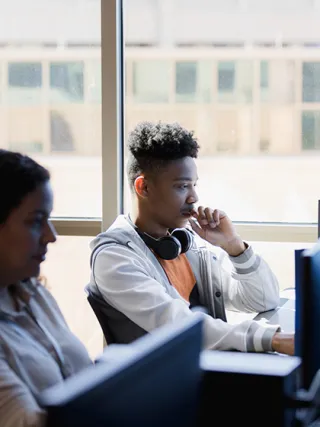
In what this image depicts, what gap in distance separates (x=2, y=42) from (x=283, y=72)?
1.31 meters

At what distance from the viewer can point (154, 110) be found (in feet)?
10.0

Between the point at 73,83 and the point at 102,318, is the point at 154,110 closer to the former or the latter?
the point at 73,83

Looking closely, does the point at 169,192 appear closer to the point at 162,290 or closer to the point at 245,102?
the point at 162,290

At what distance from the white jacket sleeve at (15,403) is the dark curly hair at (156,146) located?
1208 mm

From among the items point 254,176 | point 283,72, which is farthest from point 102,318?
point 283,72

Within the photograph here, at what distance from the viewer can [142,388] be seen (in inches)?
22.5

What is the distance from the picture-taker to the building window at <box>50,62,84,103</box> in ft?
10.1

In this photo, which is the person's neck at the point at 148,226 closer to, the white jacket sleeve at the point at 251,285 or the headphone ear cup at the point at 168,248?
the headphone ear cup at the point at 168,248

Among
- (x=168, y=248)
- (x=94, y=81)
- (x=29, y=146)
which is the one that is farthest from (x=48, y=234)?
(x=29, y=146)

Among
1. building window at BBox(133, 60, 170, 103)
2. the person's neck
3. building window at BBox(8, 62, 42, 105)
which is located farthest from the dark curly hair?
building window at BBox(8, 62, 42, 105)

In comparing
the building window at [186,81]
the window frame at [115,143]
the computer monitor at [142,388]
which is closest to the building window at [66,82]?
the window frame at [115,143]

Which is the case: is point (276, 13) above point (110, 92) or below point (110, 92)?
above

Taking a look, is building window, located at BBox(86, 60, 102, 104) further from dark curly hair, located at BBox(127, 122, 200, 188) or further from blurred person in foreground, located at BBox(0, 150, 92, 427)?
blurred person in foreground, located at BBox(0, 150, 92, 427)

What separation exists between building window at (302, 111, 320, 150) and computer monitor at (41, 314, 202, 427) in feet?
7.74
